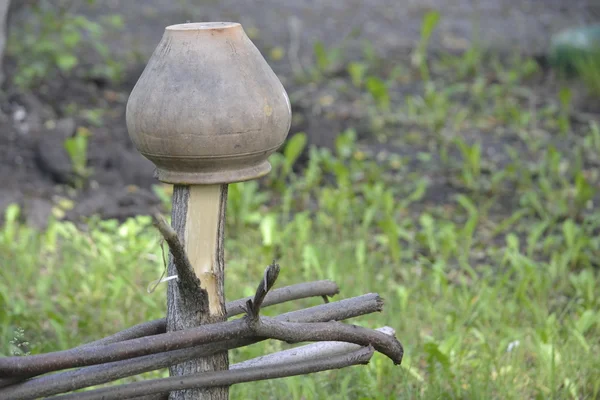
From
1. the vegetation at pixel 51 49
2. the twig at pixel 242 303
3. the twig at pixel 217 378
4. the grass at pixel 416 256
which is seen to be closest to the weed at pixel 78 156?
the grass at pixel 416 256

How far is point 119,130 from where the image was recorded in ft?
14.4

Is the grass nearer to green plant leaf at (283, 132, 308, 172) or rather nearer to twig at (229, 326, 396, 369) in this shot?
green plant leaf at (283, 132, 308, 172)

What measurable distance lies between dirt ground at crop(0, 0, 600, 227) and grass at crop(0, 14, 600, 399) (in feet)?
0.96

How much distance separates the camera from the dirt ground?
3.73 meters

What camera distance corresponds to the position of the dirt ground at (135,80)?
373cm

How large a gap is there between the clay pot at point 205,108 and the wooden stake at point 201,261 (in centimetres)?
5

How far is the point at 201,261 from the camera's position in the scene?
1486mm

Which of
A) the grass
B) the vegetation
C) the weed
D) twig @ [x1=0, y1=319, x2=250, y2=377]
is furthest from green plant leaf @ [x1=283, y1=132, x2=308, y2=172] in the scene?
twig @ [x1=0, y1=319, x2=250, y2=377]

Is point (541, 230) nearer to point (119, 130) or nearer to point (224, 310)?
point (224, 310)

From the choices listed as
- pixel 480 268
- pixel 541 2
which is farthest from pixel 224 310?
pixel 541 2

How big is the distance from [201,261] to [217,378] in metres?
0.21

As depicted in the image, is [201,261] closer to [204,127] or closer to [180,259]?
[180,259]

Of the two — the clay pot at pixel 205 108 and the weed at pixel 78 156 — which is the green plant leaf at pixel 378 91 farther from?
the clay pot at pixel 205 108

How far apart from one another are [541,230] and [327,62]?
2681 mm
